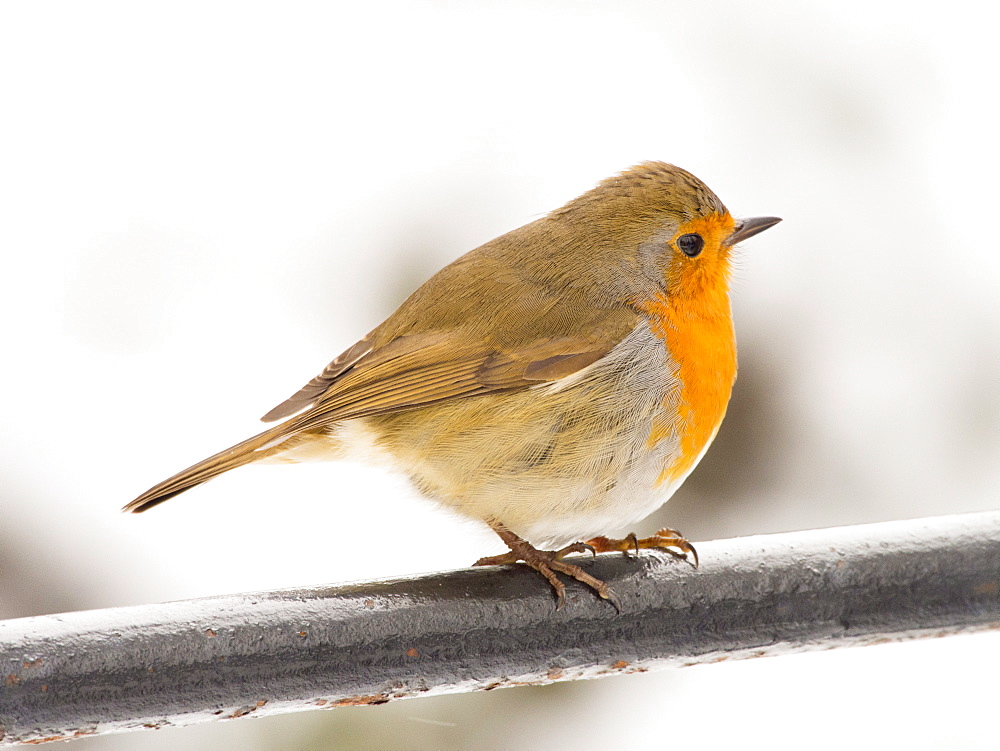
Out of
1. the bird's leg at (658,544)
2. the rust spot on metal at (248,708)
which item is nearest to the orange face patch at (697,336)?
the bird's leg at (658,544)

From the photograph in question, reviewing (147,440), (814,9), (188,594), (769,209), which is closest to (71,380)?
(147,440)

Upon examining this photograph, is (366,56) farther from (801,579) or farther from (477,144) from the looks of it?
(801,579)

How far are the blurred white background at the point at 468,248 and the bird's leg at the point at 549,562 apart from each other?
0.94 m

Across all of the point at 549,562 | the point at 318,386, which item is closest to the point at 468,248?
the point at 318,386

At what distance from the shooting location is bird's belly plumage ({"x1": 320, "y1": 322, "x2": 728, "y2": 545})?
2607mm

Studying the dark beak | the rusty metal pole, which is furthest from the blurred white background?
the rusty metal pole

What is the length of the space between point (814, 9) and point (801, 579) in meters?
3.73

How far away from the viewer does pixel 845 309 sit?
4.52 meters

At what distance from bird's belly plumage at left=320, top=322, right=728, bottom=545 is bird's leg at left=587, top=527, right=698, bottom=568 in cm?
7

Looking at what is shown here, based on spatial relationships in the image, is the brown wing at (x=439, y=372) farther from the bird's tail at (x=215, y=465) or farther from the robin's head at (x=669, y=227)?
the robin's head at (x=669, y=227)

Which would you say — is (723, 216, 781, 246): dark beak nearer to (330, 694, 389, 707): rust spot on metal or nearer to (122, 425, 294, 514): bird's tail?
(122, 425, 294, 514): bird's tail

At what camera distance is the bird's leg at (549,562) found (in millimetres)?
2164

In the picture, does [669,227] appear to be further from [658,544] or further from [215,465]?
[215,465]

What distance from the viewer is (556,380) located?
8.93 ft
